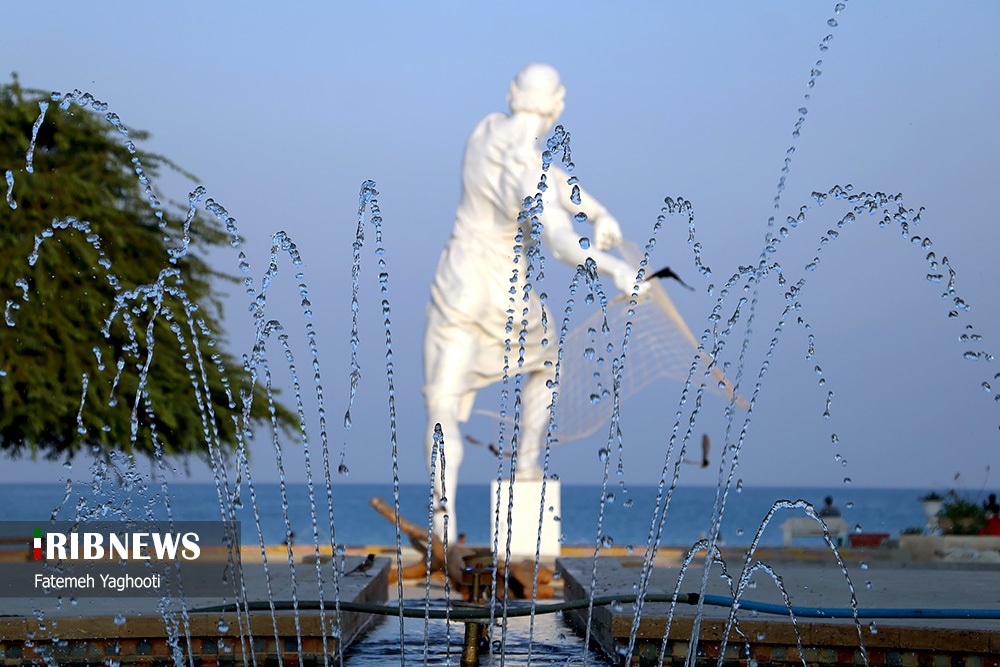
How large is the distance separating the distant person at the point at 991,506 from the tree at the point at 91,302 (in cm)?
802

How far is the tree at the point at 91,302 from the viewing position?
49.8 feet

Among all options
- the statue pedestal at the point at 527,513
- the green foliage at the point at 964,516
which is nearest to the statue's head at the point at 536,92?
the statue pedestal at the point at 527,513

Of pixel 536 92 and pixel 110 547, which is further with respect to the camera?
pixel 536 92

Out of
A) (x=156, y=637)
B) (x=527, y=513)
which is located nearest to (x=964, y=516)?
(x=527, y=513)

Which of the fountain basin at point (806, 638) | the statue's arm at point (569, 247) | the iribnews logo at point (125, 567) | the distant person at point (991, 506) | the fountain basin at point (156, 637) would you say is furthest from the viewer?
the distant person at point (991, 506)

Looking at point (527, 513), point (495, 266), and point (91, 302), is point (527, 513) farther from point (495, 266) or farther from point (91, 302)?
point (91, 302)

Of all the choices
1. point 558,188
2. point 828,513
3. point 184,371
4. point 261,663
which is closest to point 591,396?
point 558,188

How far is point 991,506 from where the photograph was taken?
623 inches

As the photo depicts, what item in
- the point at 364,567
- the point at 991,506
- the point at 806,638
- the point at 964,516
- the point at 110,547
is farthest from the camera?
the point at 991,506

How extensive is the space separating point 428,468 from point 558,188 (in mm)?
2454

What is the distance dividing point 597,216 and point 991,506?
707 centimetres

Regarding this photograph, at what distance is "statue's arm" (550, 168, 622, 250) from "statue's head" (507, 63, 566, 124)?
1.67ft

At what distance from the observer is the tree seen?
1519cm

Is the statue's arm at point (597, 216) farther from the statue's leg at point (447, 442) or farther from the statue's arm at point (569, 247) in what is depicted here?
the statue's leg at point (447, 442)
